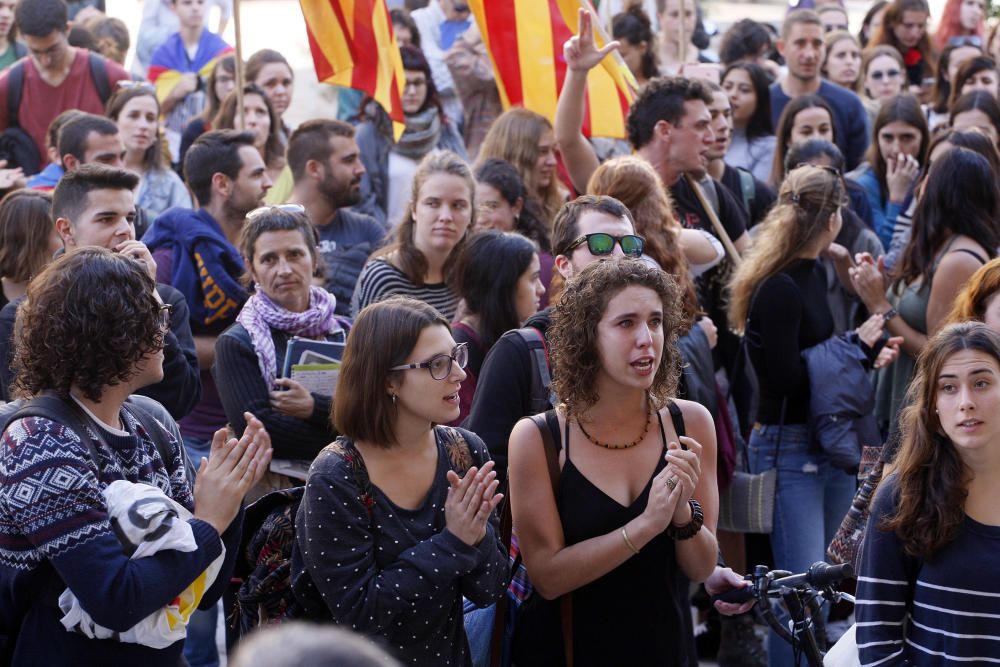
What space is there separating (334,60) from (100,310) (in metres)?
4.47

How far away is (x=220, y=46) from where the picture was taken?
10.7 metres

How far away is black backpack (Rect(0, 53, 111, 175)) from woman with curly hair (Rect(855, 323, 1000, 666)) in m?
6.58

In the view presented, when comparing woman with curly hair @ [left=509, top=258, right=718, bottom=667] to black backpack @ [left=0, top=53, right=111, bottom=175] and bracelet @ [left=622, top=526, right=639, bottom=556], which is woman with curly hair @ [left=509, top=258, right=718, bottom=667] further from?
black backpack @ [left=0, top=53, right=111, bottom=175]

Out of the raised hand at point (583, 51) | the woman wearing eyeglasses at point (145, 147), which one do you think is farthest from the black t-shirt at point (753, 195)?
the woman wearing eyeglasses at point (145, 147)

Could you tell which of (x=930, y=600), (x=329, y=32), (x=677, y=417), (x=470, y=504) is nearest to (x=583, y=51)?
(x=329, y=32)

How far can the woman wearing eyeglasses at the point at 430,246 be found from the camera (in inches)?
221

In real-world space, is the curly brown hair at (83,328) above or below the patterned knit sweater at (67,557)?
above

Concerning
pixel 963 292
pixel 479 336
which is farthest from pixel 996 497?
pixel 479 336

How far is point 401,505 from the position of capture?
3520 mm

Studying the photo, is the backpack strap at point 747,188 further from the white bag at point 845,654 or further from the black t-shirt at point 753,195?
the white bag at point 845,654

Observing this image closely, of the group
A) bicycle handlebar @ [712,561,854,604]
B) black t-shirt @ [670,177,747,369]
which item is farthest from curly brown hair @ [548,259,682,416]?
black t-shirt @ [670,177,747,369]

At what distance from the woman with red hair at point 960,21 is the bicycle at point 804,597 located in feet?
32.7

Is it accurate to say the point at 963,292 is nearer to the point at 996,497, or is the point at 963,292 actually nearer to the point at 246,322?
the point at 996,497

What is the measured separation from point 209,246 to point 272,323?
97 centimetres
